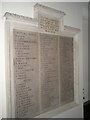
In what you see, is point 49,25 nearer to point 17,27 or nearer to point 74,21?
point 17,27

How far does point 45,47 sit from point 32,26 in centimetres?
40

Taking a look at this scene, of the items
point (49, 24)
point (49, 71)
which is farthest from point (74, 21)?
point (49, 71)

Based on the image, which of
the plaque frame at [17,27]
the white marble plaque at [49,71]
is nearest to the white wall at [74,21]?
the plaque frame at [17,27]

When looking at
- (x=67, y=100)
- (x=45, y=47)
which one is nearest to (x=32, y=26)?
(x=45, y=47)

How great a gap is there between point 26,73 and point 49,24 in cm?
89

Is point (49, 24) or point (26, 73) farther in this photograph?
point (49, 24)

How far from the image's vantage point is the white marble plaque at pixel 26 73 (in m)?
1.93

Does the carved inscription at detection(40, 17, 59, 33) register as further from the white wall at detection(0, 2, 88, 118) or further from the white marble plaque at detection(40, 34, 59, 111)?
the white wall at detection(0, 2, 88, 118)

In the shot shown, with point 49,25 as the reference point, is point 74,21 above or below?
above

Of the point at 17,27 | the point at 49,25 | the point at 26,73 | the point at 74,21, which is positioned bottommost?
the point at 26,73

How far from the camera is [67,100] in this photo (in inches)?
104

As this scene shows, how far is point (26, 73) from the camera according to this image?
2020mm

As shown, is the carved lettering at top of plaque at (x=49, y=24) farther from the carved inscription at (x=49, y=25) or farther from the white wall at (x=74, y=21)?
the white wall at (x=74, y=21)

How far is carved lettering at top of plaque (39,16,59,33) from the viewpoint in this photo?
86.9 inches
